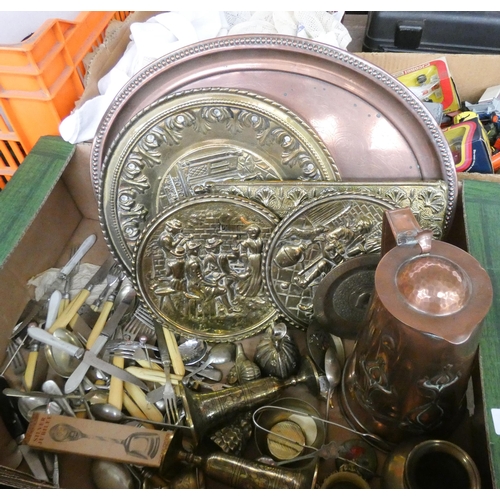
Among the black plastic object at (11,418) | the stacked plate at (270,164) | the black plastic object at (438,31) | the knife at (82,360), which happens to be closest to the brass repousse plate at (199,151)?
the stacked plate at (270,164)

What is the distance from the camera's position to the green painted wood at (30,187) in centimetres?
90

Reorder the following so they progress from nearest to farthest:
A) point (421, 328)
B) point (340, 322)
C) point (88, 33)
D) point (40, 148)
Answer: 1. point (421, 328)
2. point (340, 322)
3. point (40, 148)
4. point (88, 33)

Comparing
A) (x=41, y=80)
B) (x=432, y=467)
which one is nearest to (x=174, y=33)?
(x=41, y=80)

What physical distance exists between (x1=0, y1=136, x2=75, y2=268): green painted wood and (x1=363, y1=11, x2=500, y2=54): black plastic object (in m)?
1.05

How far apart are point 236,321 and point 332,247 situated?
276 millimetres

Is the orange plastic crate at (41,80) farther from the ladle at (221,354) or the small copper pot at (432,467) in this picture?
the small copper pot at (432,467)

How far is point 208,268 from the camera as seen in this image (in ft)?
2.85

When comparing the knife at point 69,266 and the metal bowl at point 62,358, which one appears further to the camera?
the knife at point 69,266

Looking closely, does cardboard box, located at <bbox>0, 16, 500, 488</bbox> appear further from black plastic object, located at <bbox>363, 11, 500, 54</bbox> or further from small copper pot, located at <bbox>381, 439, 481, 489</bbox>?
black plastic object, located at <bbox>363, 11, 500, 54</bbox>

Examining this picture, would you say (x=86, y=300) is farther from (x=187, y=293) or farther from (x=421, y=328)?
→ (x=421, y=328)

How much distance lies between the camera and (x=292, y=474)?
2.49ft

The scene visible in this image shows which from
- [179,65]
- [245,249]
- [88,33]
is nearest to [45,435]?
[245,249]

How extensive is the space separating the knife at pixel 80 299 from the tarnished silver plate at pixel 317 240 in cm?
51

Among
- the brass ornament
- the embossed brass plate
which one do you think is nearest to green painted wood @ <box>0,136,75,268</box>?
the embossed brass plate
